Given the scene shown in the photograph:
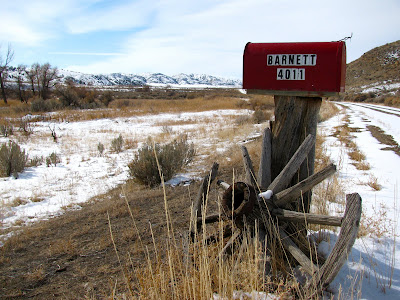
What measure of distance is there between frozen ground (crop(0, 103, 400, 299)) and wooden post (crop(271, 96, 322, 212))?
2.42 ft

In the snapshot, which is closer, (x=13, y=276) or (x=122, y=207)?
(x=13, y=276)

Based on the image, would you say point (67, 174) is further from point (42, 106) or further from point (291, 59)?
point (42, 106)

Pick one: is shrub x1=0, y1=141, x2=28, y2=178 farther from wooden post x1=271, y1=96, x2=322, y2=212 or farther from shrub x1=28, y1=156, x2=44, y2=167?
wooden post x1=271, y1=96, x2=322, y2=212

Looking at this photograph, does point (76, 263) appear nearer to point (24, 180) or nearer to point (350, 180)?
point (350, 180)

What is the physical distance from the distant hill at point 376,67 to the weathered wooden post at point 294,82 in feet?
217

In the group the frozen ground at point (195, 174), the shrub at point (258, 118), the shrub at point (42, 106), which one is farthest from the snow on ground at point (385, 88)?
the shrub at point (42, 106)

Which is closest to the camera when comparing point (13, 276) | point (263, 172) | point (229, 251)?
point (229, 251)

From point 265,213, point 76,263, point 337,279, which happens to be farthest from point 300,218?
point 76,263

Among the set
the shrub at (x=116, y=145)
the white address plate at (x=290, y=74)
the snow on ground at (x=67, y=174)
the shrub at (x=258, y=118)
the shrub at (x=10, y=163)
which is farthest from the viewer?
the shrub at (x=258, y=118)

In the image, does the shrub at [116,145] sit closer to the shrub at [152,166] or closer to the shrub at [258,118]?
the shrub at [152,166]

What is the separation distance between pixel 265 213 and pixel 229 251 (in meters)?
0.48

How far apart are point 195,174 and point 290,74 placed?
14.7 feet

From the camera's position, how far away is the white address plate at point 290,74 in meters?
2.68

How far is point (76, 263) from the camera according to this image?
3.39m
